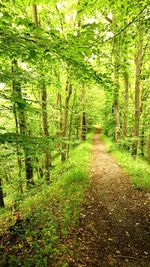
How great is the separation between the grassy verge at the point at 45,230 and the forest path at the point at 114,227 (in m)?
0.33

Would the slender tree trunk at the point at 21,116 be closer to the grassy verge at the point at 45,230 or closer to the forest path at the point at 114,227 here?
the grassy verge at the point at 45,230

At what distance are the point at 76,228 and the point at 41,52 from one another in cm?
430

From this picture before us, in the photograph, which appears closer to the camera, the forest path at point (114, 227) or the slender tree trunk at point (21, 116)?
the forest path at point (114, 227)

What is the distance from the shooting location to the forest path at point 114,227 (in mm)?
4148

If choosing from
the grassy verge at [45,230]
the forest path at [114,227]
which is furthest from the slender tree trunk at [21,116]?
the forest path at [114,227]

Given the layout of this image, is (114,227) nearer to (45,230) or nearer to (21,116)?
(45,230)

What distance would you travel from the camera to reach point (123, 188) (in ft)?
24.9

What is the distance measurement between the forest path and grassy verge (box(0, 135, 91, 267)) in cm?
33

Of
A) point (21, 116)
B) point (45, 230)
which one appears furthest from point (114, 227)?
point (21, 116)

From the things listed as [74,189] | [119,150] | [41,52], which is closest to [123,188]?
[74,189]

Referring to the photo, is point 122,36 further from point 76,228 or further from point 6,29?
point 76,228

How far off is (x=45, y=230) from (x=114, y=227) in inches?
71.3

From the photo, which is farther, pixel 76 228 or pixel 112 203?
pixel 112 203

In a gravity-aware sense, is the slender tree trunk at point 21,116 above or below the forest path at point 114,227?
above
